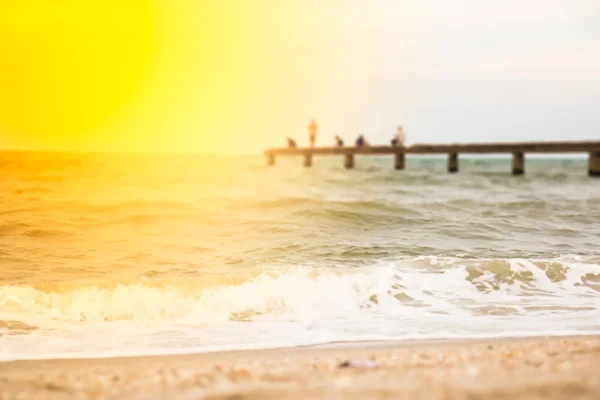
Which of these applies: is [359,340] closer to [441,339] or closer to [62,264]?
[441,339]

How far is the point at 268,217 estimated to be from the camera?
14.8m

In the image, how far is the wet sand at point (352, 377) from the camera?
131 inches

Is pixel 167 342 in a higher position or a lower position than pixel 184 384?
lower

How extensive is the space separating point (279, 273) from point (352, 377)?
5.02 m

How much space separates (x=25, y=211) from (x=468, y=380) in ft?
44.2

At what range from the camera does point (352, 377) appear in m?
3.70

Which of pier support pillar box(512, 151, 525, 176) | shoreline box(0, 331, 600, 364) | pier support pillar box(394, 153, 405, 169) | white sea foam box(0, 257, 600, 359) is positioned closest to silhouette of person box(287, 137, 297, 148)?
pier support pillar box(394, 153, 405, 169)

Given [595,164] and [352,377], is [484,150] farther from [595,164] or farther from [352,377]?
[352,377]

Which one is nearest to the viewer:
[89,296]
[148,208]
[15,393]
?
[15,393]

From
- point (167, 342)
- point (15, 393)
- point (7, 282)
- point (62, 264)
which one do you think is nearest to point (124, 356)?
point (167, 342)

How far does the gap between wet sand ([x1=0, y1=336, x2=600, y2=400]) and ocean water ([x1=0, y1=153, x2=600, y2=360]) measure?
1.06 metres

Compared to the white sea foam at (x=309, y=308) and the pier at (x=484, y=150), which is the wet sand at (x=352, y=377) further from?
the pier at (x=484, y=150)

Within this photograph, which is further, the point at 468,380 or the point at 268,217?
the point at 268,217

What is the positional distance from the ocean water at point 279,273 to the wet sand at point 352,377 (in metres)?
1.06
